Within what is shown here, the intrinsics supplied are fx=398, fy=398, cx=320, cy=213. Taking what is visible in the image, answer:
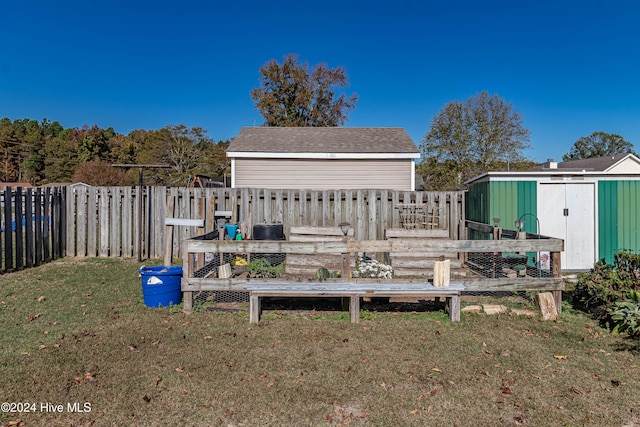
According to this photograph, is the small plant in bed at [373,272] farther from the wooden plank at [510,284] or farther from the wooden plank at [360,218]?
the wooden plank at [360,218]

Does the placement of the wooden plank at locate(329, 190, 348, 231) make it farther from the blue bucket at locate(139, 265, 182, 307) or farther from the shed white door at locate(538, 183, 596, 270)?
the blue bucket at locate(139, 265, 182, 307)

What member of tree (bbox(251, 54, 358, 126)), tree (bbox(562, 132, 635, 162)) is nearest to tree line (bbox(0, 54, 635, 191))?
tree (bbox(251, 54, 358, 126))

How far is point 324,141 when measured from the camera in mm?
14312

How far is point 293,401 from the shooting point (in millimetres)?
3311

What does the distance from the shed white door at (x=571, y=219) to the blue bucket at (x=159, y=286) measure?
8.58 meters

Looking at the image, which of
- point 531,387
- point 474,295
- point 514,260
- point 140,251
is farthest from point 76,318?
point 514,260

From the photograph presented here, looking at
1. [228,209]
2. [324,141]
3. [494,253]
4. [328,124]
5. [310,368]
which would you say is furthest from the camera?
[328,124]

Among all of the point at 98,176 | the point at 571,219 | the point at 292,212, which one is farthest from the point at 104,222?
the point at 98,176

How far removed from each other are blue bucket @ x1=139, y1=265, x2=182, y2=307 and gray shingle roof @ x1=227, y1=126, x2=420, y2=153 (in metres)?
7.76

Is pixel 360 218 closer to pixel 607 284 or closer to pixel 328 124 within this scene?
pixel 607 284

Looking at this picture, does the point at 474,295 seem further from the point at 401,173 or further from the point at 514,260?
the point at 401,173

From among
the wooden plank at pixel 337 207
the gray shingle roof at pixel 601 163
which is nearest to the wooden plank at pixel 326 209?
the wooden plank at pixel 337 207

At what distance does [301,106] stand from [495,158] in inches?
606

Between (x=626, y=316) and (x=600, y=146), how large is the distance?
7229 centimetres
